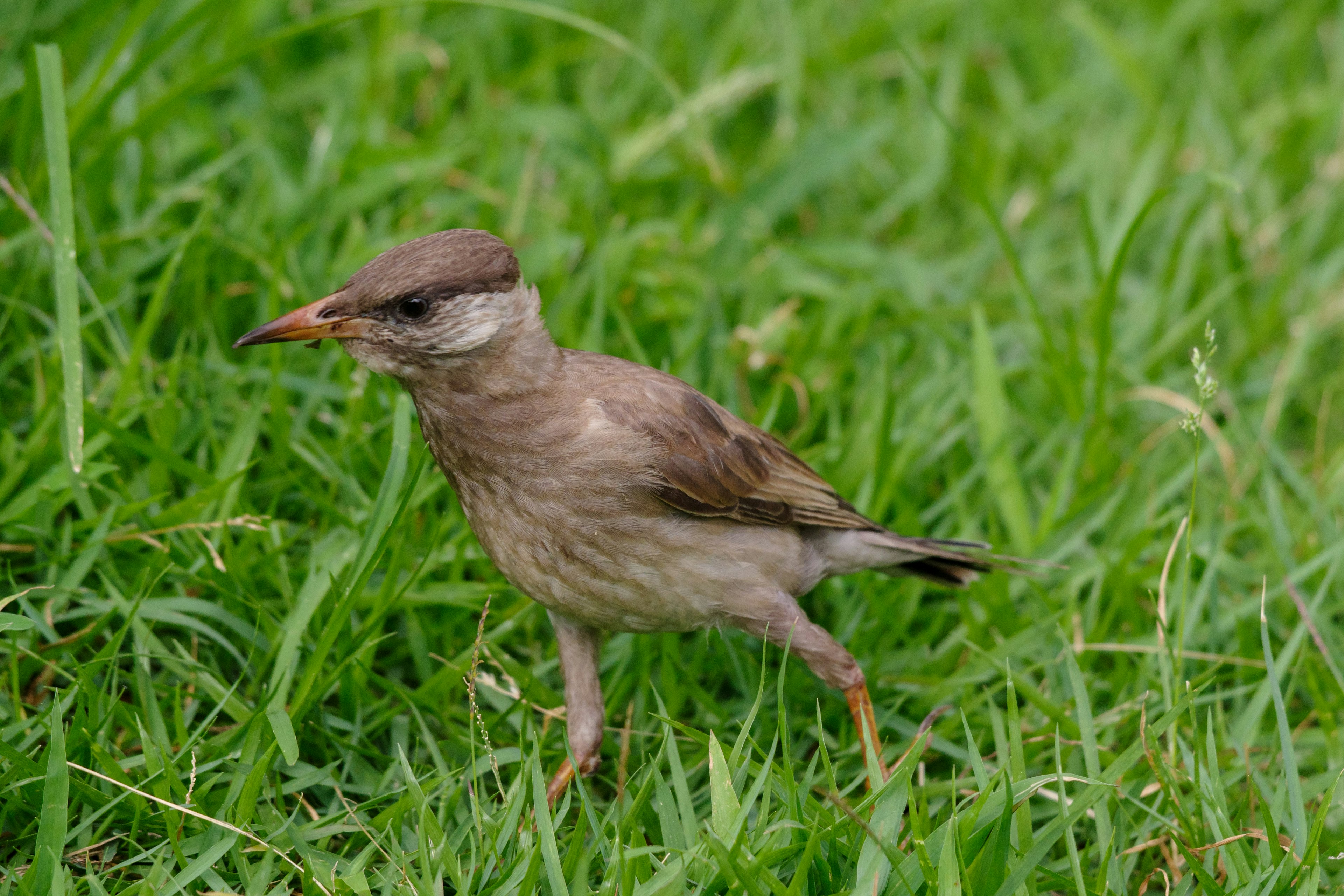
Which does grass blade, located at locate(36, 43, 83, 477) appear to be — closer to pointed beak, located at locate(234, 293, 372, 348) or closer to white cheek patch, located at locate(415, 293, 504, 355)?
pointed beak, located at locate(234, 293, 372, 348)

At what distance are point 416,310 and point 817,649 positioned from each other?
5.21 feet

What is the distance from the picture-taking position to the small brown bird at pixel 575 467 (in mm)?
3654

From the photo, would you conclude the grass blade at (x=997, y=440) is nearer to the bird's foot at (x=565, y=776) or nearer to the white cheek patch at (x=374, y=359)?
the bird's foot at (x=565, y=776)

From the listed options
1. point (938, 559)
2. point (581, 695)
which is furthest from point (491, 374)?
point (938, 559)

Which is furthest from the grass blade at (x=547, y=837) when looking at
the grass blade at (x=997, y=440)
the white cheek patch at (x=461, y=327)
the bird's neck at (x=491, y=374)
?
the grass blade at (x=997, y=440)

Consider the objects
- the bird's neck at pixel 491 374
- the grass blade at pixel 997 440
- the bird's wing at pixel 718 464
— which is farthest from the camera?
the grass blade at pixel 997 440

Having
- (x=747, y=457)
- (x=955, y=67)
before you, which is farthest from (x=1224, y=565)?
(x=955, y=67)

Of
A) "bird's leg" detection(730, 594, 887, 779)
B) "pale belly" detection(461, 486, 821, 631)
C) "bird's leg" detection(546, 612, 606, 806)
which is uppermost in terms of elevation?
"pale belly" detection(461, 486, 821, 631)

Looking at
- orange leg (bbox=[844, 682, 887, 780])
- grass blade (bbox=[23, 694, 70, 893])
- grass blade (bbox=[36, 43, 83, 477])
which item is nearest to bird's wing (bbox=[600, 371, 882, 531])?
orange leg (bbox=[844, 682, 887, 780])

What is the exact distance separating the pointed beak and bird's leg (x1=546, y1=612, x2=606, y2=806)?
1.11m

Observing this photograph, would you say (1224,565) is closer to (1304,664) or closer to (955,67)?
(1304,664)

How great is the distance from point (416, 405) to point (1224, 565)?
305 cm

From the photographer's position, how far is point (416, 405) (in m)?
3.87

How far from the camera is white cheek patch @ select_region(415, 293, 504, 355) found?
3.65 m
